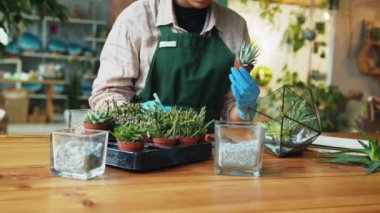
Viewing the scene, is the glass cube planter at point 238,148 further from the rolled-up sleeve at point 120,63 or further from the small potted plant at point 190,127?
the rolled-up sleeve at point 120,63

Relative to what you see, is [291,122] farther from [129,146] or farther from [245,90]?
[129,146]

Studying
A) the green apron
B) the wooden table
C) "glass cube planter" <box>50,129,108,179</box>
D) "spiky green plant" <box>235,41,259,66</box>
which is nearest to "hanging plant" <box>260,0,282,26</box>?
the green apron

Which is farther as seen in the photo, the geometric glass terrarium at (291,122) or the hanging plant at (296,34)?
the hanging plant at (296,34)

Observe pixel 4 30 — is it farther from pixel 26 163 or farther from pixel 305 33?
pixel 305 33

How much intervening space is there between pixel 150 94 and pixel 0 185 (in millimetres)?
989

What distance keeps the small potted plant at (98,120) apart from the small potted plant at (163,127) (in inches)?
4.1

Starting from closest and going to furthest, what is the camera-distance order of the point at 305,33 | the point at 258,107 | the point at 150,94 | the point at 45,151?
1. the point at 45,151
2. the point at 258,107
3. the point at 150,94
4. the point at 305,33

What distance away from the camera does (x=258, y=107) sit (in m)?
1.58

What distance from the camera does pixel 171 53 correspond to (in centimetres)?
179

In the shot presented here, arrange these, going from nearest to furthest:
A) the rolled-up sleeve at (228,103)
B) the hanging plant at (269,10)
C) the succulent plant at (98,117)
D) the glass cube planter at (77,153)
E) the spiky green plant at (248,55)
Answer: the glass cube planter at (77,153), the succulent plant at (98,117), the spiky green plant at (248,55), the rolled-up sleeve at (228,103), the hanging plant at (269,10)

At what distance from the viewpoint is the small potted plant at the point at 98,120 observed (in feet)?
3.73

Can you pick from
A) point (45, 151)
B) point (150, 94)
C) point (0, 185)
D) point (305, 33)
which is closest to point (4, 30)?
point (150, 94)

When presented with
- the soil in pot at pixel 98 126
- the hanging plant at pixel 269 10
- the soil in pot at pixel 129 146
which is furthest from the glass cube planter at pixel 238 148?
the hanging plant at pixel 269 10

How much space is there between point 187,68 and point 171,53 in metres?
0.09
